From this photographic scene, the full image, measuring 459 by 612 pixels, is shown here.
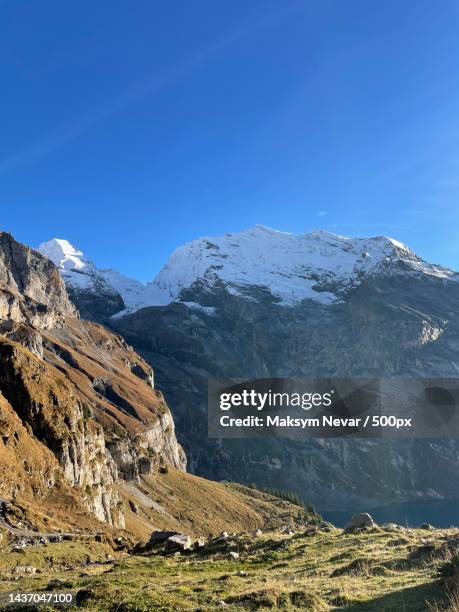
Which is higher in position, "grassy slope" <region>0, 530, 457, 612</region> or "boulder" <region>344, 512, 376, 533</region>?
"boulder" <region>344, 512, 376, 533</region>

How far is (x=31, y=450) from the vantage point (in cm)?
11519

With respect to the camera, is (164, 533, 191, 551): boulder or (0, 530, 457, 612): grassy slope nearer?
(0, 530, 457, 612): grassy slope

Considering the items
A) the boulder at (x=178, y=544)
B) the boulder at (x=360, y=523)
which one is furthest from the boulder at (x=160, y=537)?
the boulder at (x=360, y=523)

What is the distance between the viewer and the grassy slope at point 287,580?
736 inches

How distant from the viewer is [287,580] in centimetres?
2505

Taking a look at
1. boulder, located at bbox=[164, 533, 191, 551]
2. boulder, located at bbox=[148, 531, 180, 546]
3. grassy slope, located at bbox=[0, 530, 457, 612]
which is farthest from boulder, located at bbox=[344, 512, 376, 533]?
boulder, located at bbox=[148, 531, 180, 546]

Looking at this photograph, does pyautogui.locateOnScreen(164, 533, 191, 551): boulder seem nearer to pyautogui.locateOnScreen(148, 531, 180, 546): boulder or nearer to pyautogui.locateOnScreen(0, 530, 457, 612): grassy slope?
pyautogui.locateOnScreen(0, 530, 457, 612): grassy slope

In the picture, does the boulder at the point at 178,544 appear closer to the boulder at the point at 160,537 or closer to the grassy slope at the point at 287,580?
the grassy slope at the point at 287,580

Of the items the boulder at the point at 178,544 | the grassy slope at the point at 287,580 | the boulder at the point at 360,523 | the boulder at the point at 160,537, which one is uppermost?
the boulder at the point at 360,523

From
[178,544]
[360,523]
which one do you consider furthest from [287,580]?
[178,544]

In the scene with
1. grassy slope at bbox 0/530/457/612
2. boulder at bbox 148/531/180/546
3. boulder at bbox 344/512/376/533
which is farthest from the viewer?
boulder at bbox 148/531/180/546

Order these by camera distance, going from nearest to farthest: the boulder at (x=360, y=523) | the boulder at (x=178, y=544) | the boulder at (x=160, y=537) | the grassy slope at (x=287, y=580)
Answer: the grassy slope at (x=287, y=580) → the boulder at (x=360, y=523) → the boulder at (x=178, y=544) → the boulder at (x=160, y=537)

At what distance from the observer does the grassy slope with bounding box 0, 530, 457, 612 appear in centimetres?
1870

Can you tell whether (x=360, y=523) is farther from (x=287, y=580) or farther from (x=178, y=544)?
(x=287, y=580)
